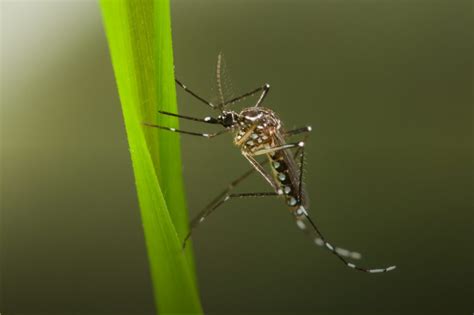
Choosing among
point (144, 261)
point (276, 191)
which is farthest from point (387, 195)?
point (276, 191)

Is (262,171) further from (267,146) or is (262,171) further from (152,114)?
(152,114)

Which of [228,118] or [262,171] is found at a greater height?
[228,118]

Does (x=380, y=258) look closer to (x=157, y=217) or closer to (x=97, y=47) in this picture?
(x=97, y=47)

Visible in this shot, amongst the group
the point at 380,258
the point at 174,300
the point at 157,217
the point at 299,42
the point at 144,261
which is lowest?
the point at 380,258

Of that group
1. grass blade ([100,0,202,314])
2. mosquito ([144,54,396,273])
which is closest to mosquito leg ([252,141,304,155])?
mosquito ([144,54,396,273])

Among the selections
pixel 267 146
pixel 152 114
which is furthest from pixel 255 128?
pixel 152 114

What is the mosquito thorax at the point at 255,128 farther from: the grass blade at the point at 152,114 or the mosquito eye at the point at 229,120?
the grass blade at the point at 152,114

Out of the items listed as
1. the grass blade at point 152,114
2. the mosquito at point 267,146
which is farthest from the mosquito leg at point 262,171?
the grass blade at point 152,114
